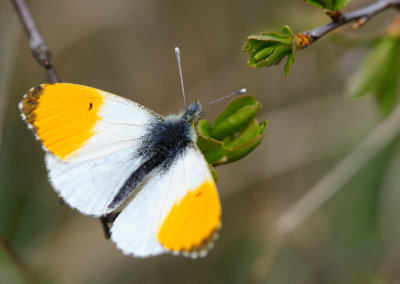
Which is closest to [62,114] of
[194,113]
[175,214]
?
[194,113]

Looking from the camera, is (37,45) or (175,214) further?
(37,45)

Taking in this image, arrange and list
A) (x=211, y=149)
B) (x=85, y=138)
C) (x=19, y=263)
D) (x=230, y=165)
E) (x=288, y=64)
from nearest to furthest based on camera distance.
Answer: (x=288, y=64) < (x=211, y=149) < (x=85, y=138) < (x=19, y=263) < (x=230, y=165)

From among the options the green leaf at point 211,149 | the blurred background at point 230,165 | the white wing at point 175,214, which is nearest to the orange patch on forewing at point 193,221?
the white wing at point 175,214

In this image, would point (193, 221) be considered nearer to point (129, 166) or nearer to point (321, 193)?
point (129, 166)

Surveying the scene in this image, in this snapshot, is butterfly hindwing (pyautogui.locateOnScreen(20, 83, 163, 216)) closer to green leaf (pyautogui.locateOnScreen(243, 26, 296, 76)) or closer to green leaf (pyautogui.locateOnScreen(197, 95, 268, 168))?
green leaf (pyautogui.locateOnScreen(197, 95, 268, 168))

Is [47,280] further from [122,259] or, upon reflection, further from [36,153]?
[36,153]

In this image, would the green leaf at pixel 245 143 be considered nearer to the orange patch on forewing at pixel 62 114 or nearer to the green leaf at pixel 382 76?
the orange patch on forewing at pixel 62 114
